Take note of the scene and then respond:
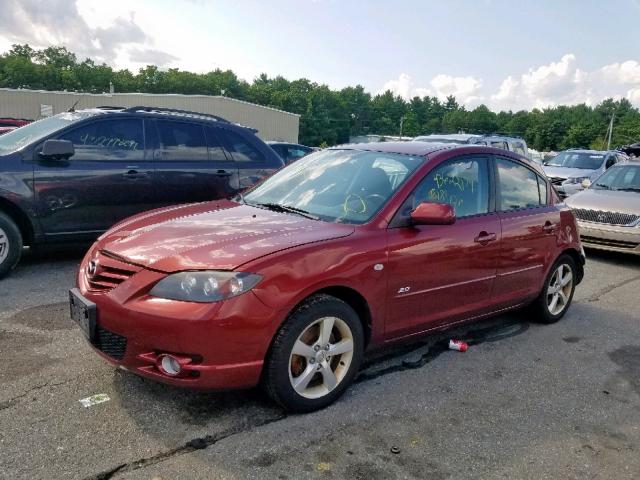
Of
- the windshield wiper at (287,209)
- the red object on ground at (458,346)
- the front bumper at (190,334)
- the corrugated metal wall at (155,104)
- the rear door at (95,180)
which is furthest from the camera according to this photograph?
the corrugated metal wall at (155,104)

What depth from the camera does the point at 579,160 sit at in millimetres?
16250

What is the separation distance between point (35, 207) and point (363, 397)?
13.0 feet

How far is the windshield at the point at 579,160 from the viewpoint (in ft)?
52.2

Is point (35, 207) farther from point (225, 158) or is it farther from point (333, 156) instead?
point (333, 156)

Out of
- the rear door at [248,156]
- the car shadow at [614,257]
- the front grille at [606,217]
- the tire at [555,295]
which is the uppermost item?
the rear door at [248,156]

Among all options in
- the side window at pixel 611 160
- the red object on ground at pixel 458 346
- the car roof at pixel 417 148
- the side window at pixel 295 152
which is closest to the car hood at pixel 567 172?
the side window at pixel 611 160

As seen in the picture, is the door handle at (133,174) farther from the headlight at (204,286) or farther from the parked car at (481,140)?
the parked car at (481,140)

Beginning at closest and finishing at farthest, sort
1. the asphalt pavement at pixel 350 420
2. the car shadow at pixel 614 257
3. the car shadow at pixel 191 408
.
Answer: the asphalt pavement at pixel 350 420 → the car shadow at pixel 191 408 → the car shadow at pixel 614 257

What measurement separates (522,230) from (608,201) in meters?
5.14

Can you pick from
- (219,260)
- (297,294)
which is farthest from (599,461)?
(219,260)

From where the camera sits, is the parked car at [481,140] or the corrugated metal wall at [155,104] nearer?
the parked car at [481,140]

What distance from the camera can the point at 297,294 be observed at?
3.04 m

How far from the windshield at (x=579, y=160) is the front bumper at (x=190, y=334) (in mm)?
15357

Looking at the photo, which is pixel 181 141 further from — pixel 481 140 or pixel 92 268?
pixel 481 140
